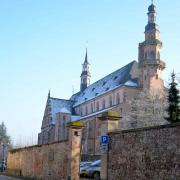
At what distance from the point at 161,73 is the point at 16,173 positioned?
154ft

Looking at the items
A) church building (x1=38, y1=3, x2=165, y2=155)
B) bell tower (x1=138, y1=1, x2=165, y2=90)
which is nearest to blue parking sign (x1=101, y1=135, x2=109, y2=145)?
church building (x1=38, y1=3, x2=165, y2=155)

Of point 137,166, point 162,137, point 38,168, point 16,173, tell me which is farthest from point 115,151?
point 16,173

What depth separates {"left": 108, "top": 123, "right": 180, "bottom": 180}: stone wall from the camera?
12250 millimetres

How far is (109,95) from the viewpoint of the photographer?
8244cm

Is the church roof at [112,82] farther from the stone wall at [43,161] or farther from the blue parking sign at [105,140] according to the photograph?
the blue parking sign at [105,140]

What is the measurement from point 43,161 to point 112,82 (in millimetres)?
61100

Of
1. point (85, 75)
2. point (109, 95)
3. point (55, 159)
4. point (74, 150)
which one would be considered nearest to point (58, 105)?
point (85, 75)

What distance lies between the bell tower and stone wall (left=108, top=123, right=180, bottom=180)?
187 feet

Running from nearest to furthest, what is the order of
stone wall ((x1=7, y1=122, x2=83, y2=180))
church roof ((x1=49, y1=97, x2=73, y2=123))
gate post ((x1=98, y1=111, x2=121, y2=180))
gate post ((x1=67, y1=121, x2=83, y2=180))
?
1. gate post ((x1=98, y1=111, x2=121, y2=180))
2. gate post ((x1=67, y1=121, x2=83, y2=180))
3. stone wall ((x1=7, y1=122, x2=83, y2=180))
4. church roof ((x1=49, y1=97, x2=73, y2=123))

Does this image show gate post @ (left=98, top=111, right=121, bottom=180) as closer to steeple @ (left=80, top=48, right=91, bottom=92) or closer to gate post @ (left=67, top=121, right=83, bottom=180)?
gate post @ (left=67, top=121, right=83, bottom=180)

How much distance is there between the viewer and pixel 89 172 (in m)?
23.1

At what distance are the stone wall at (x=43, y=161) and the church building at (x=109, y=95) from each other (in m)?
34.4

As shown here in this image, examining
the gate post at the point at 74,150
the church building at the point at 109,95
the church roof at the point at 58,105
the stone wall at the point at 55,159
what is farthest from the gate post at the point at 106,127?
the church roof at the point at 58,105

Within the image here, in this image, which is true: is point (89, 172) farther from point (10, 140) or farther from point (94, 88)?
point (10, 140)
